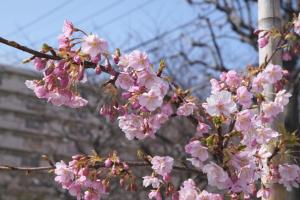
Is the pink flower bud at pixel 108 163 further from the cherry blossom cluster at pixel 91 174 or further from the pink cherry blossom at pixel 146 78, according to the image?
the pink cherry blossom at pixel 146 78

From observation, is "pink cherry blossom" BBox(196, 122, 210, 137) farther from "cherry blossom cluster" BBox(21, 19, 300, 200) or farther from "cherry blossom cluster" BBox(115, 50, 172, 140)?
"cherry blossom cluster" BBox(115, 50, 172, 140)

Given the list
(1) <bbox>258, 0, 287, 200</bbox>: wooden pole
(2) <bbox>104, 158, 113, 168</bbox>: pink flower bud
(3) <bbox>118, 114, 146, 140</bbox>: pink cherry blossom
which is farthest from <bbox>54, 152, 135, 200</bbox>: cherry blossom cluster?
(1) <bbox>258, 0, 287, 200</bbox>: wooden pole

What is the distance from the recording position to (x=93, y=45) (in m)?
2.00

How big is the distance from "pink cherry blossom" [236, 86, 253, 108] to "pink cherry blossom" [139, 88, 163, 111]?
35cm

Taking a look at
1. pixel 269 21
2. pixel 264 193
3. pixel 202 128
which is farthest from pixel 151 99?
pixel 269 21

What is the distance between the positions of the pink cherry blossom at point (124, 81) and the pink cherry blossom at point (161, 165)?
0.32m

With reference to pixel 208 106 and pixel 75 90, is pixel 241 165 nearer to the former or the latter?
pixel 208 106

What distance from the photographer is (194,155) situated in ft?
6.81

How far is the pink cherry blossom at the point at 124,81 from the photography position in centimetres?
206

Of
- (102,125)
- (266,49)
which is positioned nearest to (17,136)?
(102,125)

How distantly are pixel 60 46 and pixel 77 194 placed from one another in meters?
0.62

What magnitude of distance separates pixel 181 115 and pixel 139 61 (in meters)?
0.31

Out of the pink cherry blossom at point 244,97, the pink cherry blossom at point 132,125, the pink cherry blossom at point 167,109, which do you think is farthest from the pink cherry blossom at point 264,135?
the pink cherry blossom at point 132,125

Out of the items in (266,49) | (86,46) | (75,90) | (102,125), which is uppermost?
(102,125)
